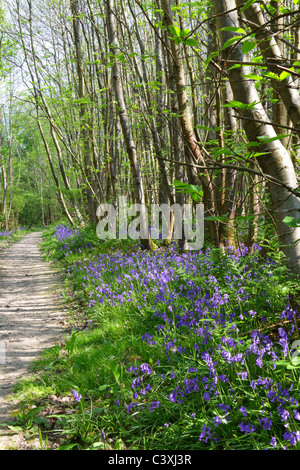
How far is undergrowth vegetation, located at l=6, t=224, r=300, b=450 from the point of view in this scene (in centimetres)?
184

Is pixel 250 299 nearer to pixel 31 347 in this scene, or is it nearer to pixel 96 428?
pixel 96 428

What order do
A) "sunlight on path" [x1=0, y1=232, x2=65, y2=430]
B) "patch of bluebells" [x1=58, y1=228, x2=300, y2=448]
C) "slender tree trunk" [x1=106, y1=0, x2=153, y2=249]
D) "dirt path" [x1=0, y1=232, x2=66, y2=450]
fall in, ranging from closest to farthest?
"patch of bluebells" [x1=58, y1=228, x2=300, y2=448]
"dirt path" [x1=0, y1=232, x2=66, y2=450]
"sunlight on path" [x1=0, y1=232, x2=65, y2=430]
"slender tree trunk" [x1=106, y1=0, x2=153, y2=249]

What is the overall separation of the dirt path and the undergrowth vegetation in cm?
22

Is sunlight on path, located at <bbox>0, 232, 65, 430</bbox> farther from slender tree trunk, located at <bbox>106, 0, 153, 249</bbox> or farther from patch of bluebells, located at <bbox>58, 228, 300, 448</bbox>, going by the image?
slender tree trunk, located at <bbox>106, 0, 153, 249</bbox>

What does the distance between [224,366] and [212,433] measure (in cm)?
46

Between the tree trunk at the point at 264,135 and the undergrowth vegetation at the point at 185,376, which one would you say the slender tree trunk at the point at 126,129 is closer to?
the undergrowth vegetation at the point at 185,376

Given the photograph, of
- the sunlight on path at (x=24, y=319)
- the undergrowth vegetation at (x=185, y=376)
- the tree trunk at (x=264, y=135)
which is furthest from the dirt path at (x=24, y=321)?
the tree trunk at (x=264, y=135)

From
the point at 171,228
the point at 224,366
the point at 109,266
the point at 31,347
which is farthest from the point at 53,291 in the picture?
the point at 224,366

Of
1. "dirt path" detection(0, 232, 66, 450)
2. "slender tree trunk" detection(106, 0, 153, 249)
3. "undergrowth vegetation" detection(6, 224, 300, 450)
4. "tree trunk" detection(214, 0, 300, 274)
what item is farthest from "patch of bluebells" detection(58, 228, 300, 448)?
"slender tree trunk" detection(106, 0, 153, 249)

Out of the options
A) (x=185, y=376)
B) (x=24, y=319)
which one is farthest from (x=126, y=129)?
(x=185, y=376)

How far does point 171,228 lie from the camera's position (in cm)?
791

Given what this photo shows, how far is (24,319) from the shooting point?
4.79 metres

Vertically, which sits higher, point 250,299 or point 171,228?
point 171,228
